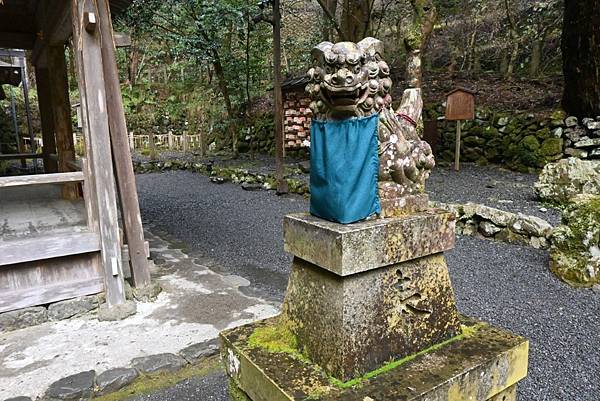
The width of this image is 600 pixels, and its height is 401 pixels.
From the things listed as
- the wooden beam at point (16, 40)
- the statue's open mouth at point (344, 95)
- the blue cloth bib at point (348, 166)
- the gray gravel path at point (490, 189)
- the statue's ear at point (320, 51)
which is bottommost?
the gray gravel path at point (490, 189)

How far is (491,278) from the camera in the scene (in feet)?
15.0

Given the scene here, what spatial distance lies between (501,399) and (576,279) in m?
3.09

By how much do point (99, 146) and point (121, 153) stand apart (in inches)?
12.8

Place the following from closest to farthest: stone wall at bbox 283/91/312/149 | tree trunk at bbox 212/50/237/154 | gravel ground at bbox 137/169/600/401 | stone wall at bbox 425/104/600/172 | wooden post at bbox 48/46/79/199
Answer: gravel ground at bbox 137/169/600/401 < wooden post at bbox 48/46/79/199 < stone wall at bbox 425/104/600/172 < stone wall at bbox 283/91/312/149 < tree trunk at bbox 212/50/237/154

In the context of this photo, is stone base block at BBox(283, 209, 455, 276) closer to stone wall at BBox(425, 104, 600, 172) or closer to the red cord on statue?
the red cord on statue

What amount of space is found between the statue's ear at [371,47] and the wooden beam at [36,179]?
3.26 metres

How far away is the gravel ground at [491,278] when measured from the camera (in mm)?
2973

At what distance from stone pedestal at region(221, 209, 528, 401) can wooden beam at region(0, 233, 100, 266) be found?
8.01ft


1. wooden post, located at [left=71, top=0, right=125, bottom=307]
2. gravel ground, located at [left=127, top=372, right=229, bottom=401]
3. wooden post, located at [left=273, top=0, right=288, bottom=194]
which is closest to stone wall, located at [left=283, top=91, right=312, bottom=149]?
wooden post, located at [left=273, top=0, right=288, bottom=194]

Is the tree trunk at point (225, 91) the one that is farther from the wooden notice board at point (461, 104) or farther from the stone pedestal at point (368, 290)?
the stone pedestal at point (368, 290)

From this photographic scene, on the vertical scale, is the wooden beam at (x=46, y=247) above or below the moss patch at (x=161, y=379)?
above

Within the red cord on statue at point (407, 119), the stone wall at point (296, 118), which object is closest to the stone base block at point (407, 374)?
the red cord on statue at point (407, 119)

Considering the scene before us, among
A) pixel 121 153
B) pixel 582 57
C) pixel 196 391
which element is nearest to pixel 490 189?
pixel 582 57

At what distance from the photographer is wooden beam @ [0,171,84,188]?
3.59 meters
